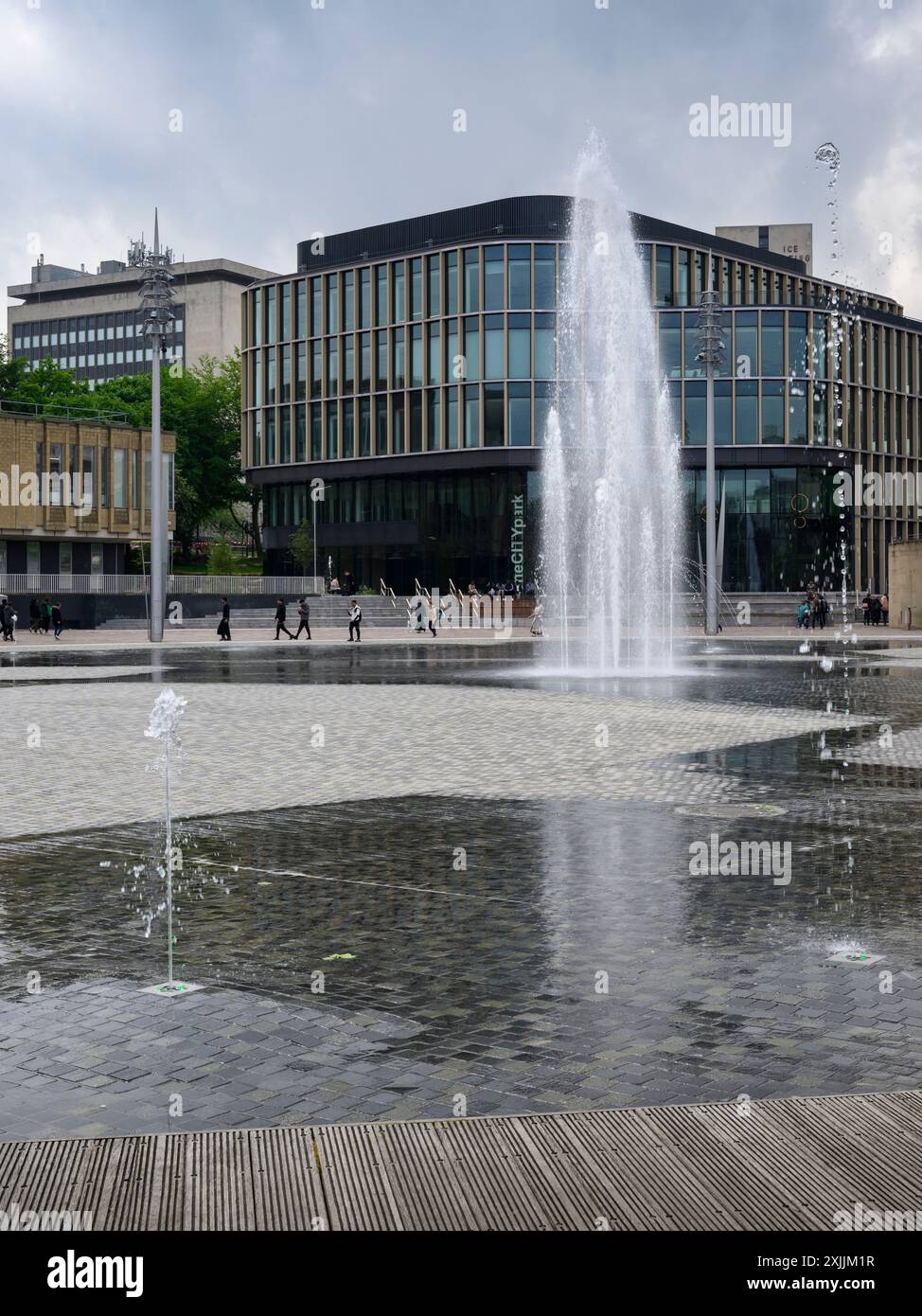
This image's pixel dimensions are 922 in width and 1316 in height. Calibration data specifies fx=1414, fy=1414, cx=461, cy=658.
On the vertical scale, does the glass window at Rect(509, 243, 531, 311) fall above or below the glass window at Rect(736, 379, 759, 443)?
above

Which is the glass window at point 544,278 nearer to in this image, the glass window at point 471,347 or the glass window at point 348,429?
the glass window at point 471,347

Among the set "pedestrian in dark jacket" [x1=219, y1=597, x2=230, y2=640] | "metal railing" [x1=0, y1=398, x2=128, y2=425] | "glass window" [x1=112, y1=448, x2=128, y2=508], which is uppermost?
"metal railing" [x1=0, y1=398, x2=128, y2=425]

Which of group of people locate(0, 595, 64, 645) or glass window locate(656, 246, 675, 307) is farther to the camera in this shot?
glass window locate(656, 246, 675, 307)

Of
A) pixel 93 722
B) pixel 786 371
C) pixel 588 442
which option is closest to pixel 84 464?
pixel 588 442

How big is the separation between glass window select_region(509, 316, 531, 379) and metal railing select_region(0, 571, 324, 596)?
16.3m

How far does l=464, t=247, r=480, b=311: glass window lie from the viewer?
74.0 meters

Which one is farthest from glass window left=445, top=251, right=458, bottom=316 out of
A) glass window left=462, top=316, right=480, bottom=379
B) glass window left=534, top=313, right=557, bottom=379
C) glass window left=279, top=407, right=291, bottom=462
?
glass window left=279, top=407, right=291, bottom=462

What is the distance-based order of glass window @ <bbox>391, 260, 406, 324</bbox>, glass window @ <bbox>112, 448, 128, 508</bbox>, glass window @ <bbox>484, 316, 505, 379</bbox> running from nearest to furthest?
1. glass window @ <bbox>112, 448, 128, 508</bbox>
2. glass window @ <bbox>484, 316, 505, 379</bbox>
3. glass window @ <bbox>391, 260, 406, 324</bbox>

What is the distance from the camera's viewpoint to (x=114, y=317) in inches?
5910

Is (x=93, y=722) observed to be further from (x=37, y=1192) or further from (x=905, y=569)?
(x=905, y=569)

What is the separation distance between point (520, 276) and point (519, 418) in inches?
287

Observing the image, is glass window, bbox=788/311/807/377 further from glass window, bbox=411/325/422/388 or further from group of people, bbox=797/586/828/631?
group of people, bbox=797/586/828/631

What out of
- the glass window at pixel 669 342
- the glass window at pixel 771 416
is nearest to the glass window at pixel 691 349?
the glass window at pixel 669 342

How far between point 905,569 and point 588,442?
21.1 meters
